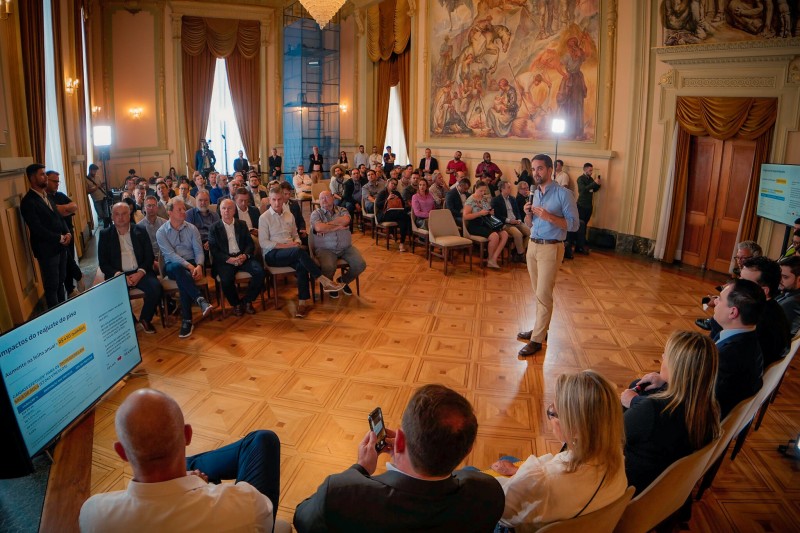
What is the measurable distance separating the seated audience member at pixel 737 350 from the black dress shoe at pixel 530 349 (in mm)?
2120

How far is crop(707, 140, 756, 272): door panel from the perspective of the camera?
7980 millimetres

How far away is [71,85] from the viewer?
9484 millimetres

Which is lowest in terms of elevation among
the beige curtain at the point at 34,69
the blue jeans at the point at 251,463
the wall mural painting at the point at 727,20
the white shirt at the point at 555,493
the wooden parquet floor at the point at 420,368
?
the wooden parquet floor at the point at 420,368

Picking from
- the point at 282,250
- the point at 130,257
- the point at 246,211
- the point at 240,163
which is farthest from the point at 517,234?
the point at 240,163

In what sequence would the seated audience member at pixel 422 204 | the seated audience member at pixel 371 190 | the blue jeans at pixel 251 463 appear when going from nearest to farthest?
the blue jeans at pixel 251 463 < the seated audience member at pixel 422 204 < the seated audience member at pixel 371 190

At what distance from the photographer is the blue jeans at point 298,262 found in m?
6.20

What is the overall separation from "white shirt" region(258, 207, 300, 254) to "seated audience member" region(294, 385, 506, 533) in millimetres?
4812

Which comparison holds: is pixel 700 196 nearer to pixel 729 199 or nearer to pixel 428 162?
pixel 729 199

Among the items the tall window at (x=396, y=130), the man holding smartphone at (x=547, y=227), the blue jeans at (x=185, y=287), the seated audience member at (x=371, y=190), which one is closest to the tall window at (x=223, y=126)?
the tall window at (x=396, y=130)

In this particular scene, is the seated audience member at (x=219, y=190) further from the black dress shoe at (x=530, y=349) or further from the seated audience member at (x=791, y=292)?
the seated audience member at (x=791, y=292)

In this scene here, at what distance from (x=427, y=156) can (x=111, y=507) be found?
12254mm

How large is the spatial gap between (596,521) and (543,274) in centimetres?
340

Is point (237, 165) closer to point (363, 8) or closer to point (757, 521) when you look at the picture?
point (363, 8)

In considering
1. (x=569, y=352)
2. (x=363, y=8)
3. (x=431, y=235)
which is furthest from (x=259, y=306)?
(x=363, y=8)
